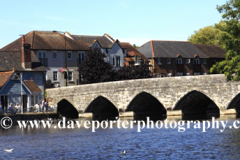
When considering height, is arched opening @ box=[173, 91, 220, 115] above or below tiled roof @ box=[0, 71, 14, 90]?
below

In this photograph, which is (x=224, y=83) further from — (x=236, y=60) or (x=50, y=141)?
(x=50, y=141)

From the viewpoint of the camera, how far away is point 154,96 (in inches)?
2116

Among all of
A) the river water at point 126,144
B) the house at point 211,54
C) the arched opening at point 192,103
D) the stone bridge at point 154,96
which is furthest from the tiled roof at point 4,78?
the house at point 211,54

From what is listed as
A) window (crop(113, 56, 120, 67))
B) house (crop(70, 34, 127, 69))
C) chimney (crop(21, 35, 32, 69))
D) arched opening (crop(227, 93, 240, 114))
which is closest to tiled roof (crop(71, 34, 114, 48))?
house (crop(70, 34, 127, 69))

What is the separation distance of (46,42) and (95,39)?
12540 millimetres

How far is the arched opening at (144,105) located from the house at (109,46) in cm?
2775

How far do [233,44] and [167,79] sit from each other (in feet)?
40.2

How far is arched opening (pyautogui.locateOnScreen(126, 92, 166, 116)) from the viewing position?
5642 centimetres

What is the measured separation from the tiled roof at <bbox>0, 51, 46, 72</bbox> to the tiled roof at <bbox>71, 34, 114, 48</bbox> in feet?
55.1

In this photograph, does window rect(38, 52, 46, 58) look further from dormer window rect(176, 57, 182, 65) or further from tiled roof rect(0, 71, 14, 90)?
dormer window rect(176, 57, 182, 65)

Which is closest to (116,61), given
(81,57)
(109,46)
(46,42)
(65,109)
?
(109,46)

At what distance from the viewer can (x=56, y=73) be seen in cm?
7906

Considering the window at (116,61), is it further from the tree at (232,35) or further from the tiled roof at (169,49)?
the tree at (232,35)

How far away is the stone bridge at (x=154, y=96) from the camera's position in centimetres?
4912
